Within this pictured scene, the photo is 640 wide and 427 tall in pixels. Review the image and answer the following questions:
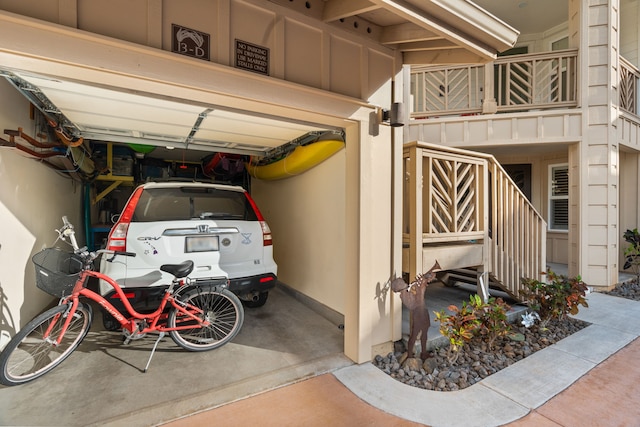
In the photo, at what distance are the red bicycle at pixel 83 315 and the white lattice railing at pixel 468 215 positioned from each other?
6.68 ft

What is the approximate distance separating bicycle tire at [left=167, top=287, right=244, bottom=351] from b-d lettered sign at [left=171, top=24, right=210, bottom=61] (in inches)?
79.4

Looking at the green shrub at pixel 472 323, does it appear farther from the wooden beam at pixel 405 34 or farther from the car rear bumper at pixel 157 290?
the wooden beam at pixel 405 34

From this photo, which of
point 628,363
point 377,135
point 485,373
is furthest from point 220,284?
point 628,363

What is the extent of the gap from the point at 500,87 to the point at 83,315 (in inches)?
293

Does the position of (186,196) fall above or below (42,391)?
above

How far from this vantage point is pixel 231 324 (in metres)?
3.19

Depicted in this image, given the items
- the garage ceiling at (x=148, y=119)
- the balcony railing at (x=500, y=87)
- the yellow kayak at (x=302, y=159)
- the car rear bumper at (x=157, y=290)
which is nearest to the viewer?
the garage ceiling at (x=148, y=119)

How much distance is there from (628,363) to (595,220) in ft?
11.8

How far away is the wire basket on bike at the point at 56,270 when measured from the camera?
2.32 metres

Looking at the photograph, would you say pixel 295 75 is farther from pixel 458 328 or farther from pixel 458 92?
pixel 458 92

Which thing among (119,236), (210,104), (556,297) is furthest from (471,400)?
(119,236)

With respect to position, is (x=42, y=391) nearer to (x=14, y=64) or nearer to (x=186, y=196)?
(x=186, y=196)

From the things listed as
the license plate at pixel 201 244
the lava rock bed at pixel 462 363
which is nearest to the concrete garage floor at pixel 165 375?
the lava rock bed at pixel 462 363

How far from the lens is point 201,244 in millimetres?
3098
